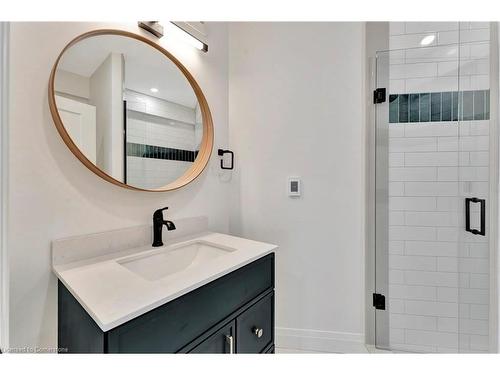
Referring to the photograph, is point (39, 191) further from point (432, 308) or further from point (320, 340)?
point (432, 308)

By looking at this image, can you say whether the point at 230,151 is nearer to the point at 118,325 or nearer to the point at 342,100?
the point at 342,100

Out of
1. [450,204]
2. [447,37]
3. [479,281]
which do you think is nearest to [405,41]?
[447,37]

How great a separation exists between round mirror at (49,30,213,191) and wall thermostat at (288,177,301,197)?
22.7 inches

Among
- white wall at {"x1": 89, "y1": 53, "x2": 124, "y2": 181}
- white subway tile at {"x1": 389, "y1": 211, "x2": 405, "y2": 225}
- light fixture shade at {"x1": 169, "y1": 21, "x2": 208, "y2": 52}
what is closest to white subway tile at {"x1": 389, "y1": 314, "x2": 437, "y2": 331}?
white subway tile at {"x1": 389, "y1": 211, "x2": 405, "y2": 225}

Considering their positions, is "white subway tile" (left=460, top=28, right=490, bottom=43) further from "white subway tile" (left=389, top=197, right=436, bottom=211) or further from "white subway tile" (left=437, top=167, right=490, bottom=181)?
"white subway tile" (left=389, top=197, right=436, bottom=211)

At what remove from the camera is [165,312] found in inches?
28.0

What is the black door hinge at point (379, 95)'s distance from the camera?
1.51m

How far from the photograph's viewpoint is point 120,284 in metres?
0.77

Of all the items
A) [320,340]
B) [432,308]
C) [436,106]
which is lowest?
[320,340]

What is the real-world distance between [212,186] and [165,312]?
3.21ft

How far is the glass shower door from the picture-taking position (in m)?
1.33

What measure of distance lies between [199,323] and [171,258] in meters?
0.43

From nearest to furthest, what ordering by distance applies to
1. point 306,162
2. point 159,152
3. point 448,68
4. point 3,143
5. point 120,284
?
point 3,143 → point 120,284 → point 159,152 → point 448,68 → point 306,162
